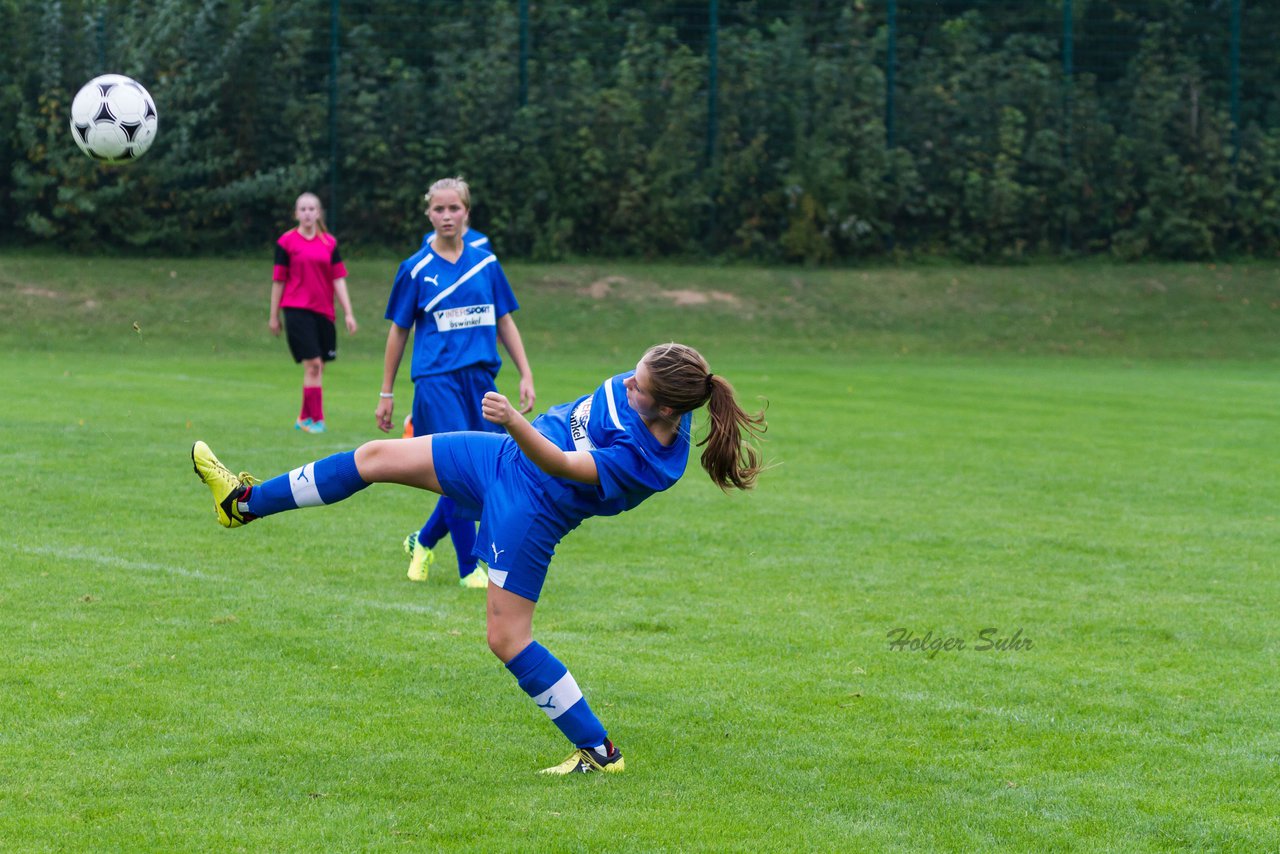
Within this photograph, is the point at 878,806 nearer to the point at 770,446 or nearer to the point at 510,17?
the point at 770,446

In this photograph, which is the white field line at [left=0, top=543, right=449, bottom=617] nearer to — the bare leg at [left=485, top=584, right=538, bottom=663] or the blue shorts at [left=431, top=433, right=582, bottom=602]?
the blue shorts at [left=431, top=433, right=582, bottom=602]

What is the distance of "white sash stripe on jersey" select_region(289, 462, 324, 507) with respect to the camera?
5.33 m

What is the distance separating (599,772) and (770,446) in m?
8.79

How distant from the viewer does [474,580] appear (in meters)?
7.93

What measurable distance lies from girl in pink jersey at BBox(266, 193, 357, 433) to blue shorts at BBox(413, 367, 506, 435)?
20.3 feet

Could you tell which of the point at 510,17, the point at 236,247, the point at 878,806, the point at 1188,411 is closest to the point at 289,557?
the point at 878,806

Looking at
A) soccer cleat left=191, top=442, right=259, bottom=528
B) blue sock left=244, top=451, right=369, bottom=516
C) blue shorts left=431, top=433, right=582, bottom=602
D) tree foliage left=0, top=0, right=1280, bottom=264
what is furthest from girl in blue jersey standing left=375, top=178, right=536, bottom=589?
tree foliage left=0, top=0, right=1280, bottom=264

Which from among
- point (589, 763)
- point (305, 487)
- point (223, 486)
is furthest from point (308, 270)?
point (589, 763)

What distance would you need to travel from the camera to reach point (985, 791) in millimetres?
Result: 4879

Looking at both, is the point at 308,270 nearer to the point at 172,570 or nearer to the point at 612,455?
the point at 172,570

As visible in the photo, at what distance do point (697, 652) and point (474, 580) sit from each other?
1745mm

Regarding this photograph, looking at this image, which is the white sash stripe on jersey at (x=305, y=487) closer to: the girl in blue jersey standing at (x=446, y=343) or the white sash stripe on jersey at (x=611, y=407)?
the white sash stripe on jersey at (x=611, y=407)

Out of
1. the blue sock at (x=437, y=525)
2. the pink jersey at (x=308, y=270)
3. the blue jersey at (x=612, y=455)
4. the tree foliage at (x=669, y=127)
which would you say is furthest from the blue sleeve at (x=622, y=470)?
the tree foliage at (x=669, y=127)

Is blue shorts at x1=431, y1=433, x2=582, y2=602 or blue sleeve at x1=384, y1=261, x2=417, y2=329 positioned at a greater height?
blue sleeve at x1=384, y1=261, x2=417, y2=329
